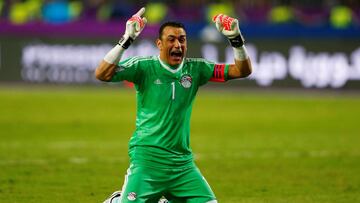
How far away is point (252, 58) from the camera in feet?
88.5

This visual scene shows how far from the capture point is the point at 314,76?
26.5m

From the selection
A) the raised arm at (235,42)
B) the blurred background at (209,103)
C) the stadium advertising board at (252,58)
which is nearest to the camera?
the raised arm at (235,42)

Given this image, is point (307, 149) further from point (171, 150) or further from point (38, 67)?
point (38, 67)

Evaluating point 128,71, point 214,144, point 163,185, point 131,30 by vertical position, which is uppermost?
point 131,30

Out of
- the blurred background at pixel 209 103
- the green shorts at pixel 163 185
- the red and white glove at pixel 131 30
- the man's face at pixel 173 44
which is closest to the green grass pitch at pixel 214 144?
the blurred background at pixel 209 103

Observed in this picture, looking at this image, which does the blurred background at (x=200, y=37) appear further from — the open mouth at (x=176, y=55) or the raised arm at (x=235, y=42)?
the open mouth at (x=176, y=55)

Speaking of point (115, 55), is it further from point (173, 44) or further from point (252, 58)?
point (252, 58)

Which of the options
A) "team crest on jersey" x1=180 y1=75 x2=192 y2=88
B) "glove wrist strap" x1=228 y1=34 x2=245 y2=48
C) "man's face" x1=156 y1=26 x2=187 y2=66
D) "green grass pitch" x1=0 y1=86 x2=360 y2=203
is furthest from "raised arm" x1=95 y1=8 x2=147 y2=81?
"green grass pitch" x1=0 y1=86 x2=360 y2=203

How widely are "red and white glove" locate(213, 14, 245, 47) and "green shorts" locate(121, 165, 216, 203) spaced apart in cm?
132

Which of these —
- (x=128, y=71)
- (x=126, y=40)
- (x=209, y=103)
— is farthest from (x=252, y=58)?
(x=126, y=40)

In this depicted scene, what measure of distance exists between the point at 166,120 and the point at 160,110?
0.11m

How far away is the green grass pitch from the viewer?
11.6m

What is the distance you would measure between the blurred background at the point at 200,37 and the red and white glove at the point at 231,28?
1778 cm

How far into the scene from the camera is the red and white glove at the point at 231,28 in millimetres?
8453
